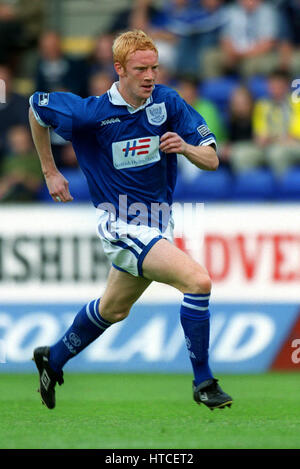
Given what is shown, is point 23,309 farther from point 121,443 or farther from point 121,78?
point 121,443

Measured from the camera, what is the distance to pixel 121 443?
16.9ft

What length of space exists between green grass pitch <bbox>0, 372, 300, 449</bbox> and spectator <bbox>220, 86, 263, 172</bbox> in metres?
2.83

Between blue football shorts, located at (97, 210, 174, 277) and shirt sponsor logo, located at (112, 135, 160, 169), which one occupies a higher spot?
shirt sponsor logo, located at (112, 135, 160, 169)

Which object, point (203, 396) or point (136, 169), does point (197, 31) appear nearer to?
point (136, 169)

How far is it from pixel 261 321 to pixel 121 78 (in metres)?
4.43

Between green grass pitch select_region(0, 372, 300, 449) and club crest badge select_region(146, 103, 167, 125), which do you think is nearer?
green grass pitch select_region(0, 372, 300, 449)

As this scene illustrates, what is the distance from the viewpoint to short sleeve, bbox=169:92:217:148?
6.30 m

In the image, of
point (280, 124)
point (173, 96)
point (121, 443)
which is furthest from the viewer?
point (280, 124)

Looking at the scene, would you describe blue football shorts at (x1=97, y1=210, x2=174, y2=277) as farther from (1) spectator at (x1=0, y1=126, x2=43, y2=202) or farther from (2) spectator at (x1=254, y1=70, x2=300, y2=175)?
(2) spectator at (x1=254, y1=70, x2=300, y2=175)

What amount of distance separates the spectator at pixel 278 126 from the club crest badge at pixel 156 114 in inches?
177

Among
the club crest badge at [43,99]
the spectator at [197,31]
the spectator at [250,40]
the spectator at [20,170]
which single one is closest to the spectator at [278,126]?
the spectator at [250,40]

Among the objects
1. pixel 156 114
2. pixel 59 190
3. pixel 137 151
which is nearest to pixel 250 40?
pixel 156 114

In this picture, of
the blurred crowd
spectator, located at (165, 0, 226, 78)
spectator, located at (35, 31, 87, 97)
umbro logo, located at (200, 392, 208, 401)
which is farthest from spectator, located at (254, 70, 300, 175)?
umbro logo, located at (200, 392, 208, 401)
